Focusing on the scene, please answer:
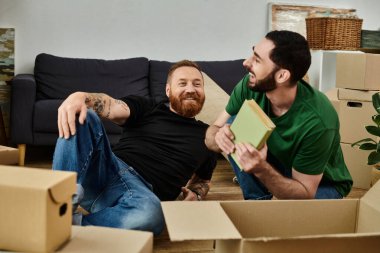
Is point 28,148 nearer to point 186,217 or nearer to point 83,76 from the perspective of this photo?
point 83,76

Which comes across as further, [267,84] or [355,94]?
[355,94]

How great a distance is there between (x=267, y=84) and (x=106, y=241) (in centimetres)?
84

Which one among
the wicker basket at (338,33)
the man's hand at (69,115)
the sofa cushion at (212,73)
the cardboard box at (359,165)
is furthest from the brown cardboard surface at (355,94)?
the man's hand at (69,115)

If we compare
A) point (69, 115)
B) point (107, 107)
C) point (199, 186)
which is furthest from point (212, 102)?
point (69, 115)

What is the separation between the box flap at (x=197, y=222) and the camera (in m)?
0.94

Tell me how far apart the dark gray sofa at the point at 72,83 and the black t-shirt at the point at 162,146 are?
134 centimetres

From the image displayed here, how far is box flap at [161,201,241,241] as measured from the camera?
3.08ft

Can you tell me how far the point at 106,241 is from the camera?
104cm

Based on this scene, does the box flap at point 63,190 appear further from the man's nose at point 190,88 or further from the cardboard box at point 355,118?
the cardboard box at point 355,118

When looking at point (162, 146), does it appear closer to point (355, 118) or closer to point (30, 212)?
point (30, 212)

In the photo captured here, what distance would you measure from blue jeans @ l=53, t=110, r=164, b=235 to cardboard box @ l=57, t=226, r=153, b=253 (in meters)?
0.55

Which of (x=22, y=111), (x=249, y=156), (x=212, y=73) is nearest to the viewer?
(x=249, y=156)

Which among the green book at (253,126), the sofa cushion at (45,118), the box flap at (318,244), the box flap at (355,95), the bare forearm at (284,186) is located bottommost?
the sofa cushion at (45,118)

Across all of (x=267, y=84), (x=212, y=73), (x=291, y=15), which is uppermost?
(x=291, y=15)
